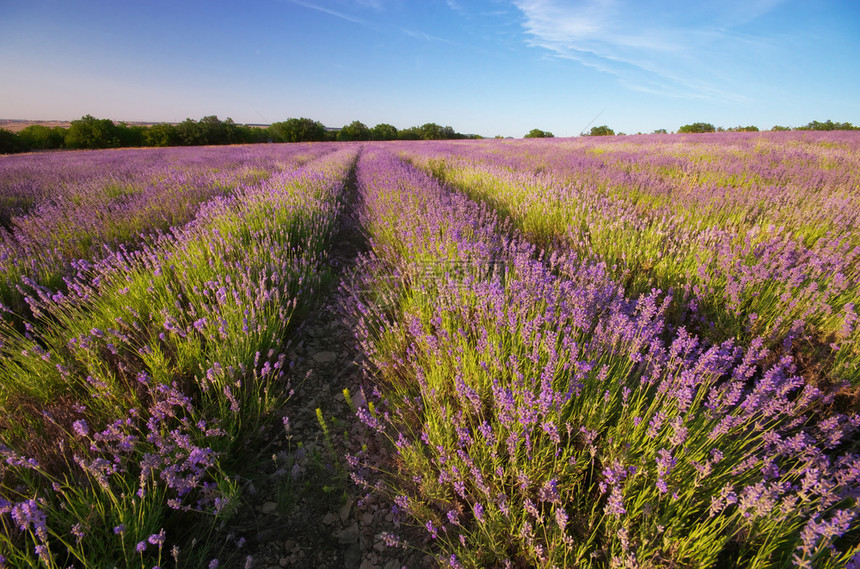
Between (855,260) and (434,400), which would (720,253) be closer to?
(855,260)

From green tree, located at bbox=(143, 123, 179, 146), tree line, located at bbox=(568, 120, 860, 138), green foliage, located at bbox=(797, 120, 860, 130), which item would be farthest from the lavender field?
green tree, located at bbox=(143, 123, 179, 146)

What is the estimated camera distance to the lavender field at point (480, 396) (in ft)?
3.98

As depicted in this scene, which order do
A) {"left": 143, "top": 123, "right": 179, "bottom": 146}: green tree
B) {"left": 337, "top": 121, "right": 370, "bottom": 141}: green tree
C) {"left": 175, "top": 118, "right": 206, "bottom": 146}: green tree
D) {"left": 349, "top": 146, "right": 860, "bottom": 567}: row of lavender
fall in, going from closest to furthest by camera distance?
{"left": 349, "top": 146, "right": 860, "bottom": 567}: row of lavender → {"left": 143, "top": 123, "right": 179, "bottom": 146}: green tree → {"left": 175, "top": 118, "right": 206, "bottom": 146}: green tree → {"left": 337, "top": 121, "right": 370, "bottom": 141}: green tree

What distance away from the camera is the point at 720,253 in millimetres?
2756

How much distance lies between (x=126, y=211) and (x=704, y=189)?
8443 millimetres

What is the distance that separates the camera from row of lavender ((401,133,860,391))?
2240 mm

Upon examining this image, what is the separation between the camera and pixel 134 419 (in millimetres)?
1736

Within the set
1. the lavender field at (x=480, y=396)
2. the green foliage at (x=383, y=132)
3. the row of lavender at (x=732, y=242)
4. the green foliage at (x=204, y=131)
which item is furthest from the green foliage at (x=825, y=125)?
the green foliage at (x=204, y=131)

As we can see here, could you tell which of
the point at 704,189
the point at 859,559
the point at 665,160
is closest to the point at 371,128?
the point at 665,160

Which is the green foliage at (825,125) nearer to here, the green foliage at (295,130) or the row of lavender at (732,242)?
the row of lavender at (732,242)

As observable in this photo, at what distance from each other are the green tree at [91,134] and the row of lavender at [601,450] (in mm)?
38057

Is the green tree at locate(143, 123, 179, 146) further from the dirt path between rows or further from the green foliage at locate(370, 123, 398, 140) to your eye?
the dirt path between rows

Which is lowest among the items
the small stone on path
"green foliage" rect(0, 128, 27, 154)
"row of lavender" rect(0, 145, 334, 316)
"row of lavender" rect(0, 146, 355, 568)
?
the small stone on path

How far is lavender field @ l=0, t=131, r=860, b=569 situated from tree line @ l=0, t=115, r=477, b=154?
3420 centimetres
